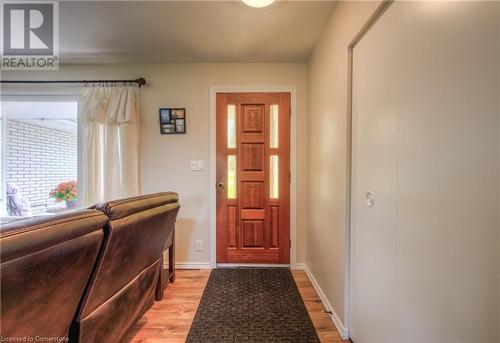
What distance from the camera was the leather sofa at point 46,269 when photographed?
0.61 metres

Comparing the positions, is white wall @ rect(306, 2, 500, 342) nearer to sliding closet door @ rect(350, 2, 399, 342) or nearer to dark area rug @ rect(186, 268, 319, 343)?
sliding closet door @ rect(350, 2, 399, 342)

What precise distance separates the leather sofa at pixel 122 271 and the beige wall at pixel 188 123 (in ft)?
3.04

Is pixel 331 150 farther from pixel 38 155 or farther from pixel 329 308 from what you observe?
pixel 38 155

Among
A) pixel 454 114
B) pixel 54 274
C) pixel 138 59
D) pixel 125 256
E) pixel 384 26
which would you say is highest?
pixel 138 59

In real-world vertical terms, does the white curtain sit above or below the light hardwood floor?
above

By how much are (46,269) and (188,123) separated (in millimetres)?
2018

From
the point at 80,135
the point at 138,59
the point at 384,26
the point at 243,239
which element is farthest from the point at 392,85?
the point at 80,135

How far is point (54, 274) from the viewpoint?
733mm

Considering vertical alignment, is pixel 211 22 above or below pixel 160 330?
above

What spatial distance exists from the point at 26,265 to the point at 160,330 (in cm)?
124

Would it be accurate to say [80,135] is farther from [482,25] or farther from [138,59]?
[482,25]

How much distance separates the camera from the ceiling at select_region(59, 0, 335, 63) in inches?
65.3

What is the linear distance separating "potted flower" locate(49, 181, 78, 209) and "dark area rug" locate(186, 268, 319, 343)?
6.48 feet

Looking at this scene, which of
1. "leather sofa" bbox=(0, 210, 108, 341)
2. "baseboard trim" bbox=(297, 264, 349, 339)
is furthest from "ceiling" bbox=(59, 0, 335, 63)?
"baseboard trim" bbox=(297, 264, 349, 339)
